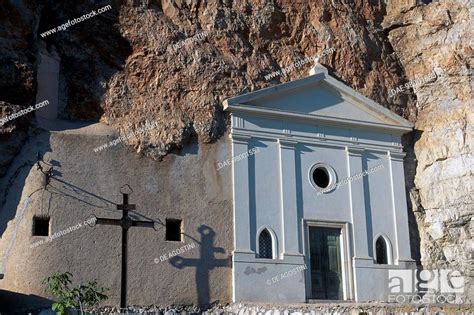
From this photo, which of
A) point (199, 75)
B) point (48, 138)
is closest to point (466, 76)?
point (199, 75)

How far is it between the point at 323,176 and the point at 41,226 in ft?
25.8

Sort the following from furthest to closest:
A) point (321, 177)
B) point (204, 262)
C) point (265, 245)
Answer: point (321, 177), point (265, 245), point (204, 262)

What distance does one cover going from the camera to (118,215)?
1766cm

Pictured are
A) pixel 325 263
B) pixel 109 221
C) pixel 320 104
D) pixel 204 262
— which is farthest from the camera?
pixel 320 104

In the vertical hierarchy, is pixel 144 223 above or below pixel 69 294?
above

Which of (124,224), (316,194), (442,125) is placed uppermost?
(442,125)

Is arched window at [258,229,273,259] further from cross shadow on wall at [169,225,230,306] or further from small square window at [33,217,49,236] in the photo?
small square window at [33,217,49,236]

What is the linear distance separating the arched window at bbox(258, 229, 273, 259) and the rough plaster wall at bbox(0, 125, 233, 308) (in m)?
0.91

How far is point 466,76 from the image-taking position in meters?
21.4

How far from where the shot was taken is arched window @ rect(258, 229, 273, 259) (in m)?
18.9

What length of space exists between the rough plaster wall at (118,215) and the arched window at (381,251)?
14.8ft

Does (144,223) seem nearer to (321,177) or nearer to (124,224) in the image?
(124,224)

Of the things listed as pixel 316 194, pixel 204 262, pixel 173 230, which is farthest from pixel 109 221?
pixel 316 194

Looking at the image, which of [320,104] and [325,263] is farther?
[320,104]
